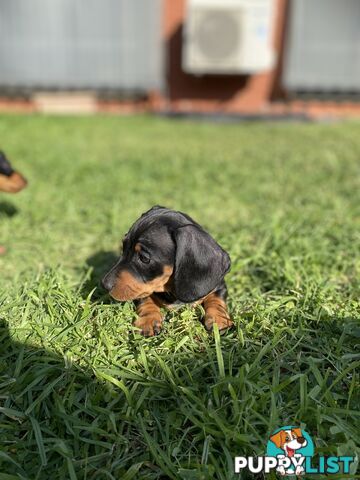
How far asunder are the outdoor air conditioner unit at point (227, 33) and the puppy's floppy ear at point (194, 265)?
788 cm

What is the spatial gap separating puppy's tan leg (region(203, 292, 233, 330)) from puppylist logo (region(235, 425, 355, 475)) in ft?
1.86

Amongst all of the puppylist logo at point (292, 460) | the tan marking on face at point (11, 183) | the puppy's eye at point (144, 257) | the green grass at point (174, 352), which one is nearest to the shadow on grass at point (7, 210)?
Answer: the green grass at point (174, 352)

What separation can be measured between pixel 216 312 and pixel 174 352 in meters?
0.29

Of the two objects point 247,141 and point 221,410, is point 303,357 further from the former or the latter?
point 247,141

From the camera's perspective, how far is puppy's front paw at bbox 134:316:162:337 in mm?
1781

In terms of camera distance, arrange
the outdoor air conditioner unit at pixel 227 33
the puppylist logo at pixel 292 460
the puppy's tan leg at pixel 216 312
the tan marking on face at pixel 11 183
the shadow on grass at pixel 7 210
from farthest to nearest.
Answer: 1. the outdoor air conditioner unit at pixel 227 33
2. the shadow on grass at pixel 7 210
3. the tan marking on face at pixel 11 183
4. the puppy's tan leg at pixel 216 312
5. the puppylist logo at pixel 292 460

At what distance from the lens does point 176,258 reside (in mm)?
1700

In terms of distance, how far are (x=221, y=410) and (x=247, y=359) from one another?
270mm

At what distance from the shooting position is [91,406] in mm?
1441

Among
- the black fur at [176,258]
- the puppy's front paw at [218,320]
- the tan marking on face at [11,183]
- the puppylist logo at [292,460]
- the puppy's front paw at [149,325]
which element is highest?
the black fur at [176,258]

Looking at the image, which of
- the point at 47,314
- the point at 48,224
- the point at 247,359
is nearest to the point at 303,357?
the point at 247,359

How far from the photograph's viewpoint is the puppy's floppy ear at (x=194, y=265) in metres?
1.71

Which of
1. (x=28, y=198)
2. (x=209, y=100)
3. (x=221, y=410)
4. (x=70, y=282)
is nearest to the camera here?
(x=221, y=410)

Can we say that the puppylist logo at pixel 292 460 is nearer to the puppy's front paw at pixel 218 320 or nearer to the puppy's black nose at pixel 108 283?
the puppy's front paw at pixel 218 320
